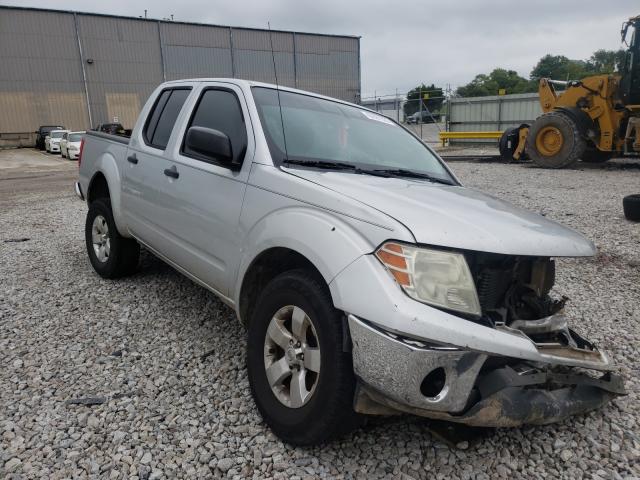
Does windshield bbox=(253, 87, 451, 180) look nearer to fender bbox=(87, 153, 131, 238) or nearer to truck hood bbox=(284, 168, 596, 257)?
truck hood bbox=(284, 168, 596, 257)

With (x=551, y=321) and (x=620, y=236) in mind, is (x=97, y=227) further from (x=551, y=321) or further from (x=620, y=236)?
(x=620, y=236)

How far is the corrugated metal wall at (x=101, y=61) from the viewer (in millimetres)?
32562

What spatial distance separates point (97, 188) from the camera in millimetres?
4906

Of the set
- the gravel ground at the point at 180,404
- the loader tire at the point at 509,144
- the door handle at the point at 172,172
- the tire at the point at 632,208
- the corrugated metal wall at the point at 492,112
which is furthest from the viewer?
the corrugated metal wall at the point at 492,112

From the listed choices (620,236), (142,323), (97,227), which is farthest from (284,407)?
(620,236)

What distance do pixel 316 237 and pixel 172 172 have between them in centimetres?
166

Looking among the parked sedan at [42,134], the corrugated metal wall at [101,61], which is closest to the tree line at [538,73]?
the corrugated metal wall at [101,61]

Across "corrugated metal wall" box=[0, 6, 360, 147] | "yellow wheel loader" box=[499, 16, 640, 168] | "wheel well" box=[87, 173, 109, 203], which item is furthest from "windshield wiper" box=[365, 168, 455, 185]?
"corrugated metal wall" box=[0, 6, 360, 147]

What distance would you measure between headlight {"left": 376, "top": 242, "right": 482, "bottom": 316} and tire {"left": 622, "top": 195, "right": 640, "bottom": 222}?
643cm

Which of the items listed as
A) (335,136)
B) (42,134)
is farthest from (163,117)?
(42,134)

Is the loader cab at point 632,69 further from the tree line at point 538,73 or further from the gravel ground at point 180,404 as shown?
the tree line at point 538,73

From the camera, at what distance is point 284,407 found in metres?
2.31

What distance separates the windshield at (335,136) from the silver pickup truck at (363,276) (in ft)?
0.05

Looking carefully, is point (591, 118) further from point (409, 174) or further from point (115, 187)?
point (115, 187)
